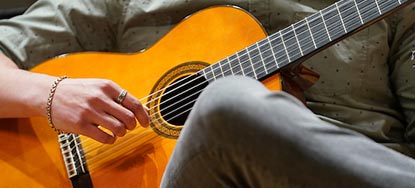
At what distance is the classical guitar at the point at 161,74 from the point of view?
39.3 inches

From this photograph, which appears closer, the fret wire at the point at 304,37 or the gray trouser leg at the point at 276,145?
the gray trouser leg at the point at 276,145

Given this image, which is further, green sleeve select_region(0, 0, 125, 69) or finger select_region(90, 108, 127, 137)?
green sleeve select_region(0, 0, 125, 69)

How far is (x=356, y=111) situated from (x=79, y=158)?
54cm

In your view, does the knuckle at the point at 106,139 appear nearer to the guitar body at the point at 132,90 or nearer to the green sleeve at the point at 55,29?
the guitar body at the point at 132,90

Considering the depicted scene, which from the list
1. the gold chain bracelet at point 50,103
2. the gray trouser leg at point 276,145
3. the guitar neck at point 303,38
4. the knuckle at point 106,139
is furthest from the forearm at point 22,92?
the gray trouser leg at point 276,145

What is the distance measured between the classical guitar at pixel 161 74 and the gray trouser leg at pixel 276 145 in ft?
1.14

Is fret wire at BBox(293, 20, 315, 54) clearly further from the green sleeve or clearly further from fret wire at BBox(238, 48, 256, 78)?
the green sleeve

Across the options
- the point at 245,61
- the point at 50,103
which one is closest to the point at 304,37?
the point at 245,61

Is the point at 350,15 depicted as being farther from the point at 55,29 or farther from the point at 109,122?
the point at 55,29

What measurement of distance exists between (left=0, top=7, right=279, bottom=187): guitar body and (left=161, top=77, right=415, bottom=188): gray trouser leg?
0.35 meters

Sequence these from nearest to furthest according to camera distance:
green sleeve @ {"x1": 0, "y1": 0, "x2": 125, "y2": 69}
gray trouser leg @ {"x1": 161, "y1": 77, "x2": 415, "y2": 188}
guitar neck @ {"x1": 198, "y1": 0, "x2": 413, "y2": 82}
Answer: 1. gray trouser leg @ {"x1": 161, "y1": 77, "x2": 415, "y2": 188}
2. guitar neck @ {"x1": 198, "y1": 0, "x2": 413, "y2": 82}
3. green sleeve @ {"x1": 0, "y1": 0, "x2": 125, "y2": 69}

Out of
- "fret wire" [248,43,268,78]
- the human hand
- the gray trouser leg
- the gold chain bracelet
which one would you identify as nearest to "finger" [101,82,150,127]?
the human hand

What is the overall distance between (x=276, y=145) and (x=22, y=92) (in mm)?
598

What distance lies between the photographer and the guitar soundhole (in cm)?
106
